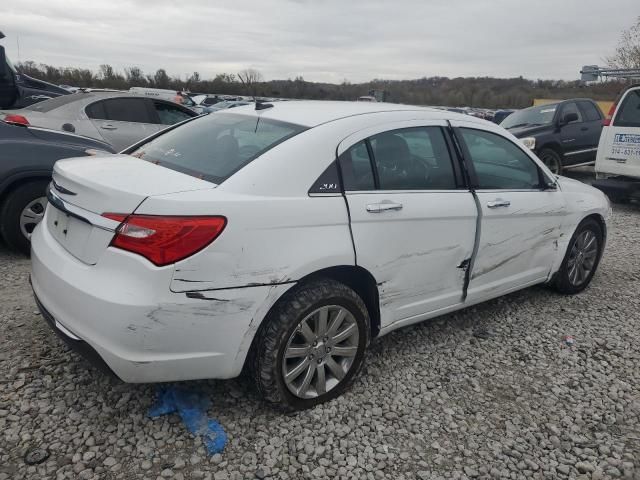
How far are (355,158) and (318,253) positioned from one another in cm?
61

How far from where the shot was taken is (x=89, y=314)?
220cm

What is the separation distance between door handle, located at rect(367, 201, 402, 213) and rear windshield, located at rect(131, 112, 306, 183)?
56cm

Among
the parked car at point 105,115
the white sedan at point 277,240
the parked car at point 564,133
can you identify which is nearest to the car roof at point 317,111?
the white sedan at point 277,240

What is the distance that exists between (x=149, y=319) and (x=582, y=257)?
3786mm

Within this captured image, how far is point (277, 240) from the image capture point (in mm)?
2316

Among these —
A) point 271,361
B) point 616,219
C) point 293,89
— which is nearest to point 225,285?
point 271,361

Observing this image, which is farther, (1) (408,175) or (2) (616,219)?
(2) (616,219)

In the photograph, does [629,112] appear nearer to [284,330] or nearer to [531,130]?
[531,130]

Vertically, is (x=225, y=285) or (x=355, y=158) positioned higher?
(x=355, y=158)

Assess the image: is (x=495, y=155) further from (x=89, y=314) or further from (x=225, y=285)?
(x=89, y=314)

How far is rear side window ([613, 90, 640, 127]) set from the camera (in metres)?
7.44

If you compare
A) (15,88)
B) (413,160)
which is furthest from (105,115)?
(413,160)

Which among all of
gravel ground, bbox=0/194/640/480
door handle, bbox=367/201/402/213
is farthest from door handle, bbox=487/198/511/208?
gravel ground, bbox=0/194/640/480

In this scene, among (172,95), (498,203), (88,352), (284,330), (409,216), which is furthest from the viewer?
(172,95)
